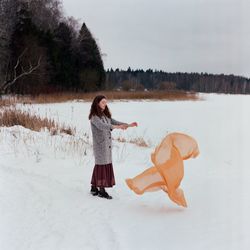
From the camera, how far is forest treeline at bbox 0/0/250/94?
27.4 meters

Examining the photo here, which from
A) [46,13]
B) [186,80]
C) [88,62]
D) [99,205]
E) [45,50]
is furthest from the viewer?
[186,80]

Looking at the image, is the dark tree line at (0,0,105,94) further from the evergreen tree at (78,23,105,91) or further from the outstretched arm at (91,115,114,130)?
the outstretched arm at (91,115,114,130)

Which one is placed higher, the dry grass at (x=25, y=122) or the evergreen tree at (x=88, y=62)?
the evergreen tree at (x=88, y=62)

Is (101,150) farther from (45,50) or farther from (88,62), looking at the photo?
(88,62)

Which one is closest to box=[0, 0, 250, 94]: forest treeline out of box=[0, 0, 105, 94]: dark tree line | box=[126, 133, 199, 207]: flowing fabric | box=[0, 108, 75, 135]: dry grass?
box=[0, 0, 105, 94]: dark tree line

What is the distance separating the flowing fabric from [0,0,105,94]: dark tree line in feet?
68.2

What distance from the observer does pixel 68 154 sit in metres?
7.18

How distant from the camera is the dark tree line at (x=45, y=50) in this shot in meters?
27.4

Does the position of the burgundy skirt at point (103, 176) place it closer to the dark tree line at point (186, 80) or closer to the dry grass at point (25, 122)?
the dry grass at point (25, 122)

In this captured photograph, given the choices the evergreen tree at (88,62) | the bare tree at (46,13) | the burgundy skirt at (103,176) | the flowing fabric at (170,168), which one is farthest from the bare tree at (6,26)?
the flowing fabric at (170,168)

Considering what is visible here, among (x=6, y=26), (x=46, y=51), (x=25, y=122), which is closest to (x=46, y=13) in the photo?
(x=46, y=51)

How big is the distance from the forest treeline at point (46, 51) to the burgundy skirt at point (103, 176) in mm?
19492

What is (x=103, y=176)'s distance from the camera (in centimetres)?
522

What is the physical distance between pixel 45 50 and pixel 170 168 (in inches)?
1060
